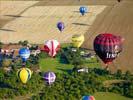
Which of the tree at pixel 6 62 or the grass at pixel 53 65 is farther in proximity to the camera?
the tree at pixel 6 62

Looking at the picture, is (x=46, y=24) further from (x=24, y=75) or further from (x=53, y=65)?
(x=24, y=75)

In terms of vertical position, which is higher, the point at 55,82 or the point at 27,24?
the point at 27,24

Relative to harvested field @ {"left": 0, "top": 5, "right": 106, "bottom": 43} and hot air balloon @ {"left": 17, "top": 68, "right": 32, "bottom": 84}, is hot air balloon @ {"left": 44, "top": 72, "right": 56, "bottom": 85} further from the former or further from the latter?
harvested field @ {"left": 0, "top": 5, "right": 106, "bottom": 43}

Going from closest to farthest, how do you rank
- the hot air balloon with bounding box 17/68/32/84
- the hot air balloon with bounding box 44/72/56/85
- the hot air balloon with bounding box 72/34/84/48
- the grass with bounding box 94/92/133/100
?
the grass with bounding box 94/92/133/100, the hot air balloon with bounding box 44/72/56/85, the hot air balloon with bounding box 17/68/32/84, the hot air balloon with bounding box 72/34/84/48

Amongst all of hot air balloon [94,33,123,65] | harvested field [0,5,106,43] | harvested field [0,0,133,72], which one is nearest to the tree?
harvested field [0,5,106,43]

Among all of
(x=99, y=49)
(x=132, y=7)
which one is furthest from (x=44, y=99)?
(x=132, y=7)

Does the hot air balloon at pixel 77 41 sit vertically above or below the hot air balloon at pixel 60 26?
below

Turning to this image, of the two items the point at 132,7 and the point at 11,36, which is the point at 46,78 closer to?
the point at 11,36

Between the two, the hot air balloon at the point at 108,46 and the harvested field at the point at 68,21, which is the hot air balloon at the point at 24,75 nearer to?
the hot air balloon at the point at 108,46

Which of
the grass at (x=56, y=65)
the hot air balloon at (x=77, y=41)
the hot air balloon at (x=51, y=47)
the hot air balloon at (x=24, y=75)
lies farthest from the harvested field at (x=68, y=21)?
the hot air balloon at (x=24, y=75)

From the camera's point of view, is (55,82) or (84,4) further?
(84,4)

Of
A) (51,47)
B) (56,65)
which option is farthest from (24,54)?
(56,65)
